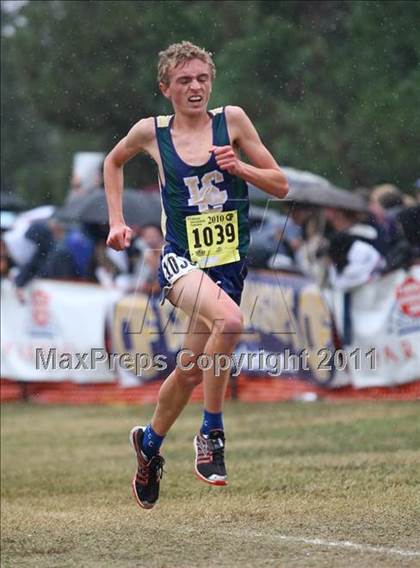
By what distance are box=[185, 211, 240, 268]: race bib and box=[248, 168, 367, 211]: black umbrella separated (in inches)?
237

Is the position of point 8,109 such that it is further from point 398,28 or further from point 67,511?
point 67,511

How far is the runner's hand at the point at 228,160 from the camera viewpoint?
647cm

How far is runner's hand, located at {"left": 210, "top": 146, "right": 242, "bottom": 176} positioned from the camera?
255 inches

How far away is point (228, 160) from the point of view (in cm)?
647

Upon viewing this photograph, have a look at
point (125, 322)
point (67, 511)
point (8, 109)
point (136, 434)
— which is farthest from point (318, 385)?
point (136, 434)

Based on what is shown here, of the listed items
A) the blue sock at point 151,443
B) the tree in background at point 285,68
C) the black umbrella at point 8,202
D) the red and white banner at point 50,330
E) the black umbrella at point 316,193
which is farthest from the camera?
the black umbrella at point 8,202

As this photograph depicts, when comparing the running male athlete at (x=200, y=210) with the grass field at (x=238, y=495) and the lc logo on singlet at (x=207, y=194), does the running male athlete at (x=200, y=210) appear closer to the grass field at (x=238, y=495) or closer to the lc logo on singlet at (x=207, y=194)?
the lc logo on singlet at (x=207, y=194)

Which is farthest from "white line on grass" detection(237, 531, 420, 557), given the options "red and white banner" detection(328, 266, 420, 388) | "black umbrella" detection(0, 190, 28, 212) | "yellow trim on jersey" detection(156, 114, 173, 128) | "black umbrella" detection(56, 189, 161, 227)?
"black umbrella" detection(0, 190, 28, 212)

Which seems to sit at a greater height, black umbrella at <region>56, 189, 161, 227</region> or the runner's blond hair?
black umbrella at <region>56, 189, 161, 227</region>

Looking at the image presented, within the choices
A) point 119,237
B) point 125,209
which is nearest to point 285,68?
point 125,209

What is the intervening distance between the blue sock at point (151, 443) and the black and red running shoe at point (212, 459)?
0.36 metres

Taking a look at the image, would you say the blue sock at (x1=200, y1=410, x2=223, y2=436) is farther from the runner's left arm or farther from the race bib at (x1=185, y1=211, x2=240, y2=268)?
the runner's left arm

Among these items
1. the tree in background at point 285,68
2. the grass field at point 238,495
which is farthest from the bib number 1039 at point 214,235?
the tree in background at point 285,68

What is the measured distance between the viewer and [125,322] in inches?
567
